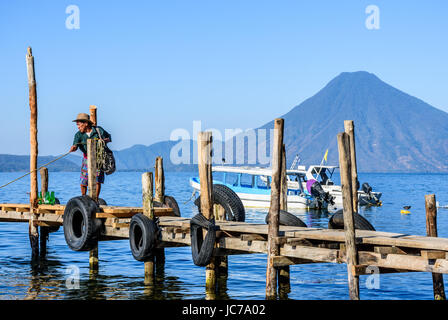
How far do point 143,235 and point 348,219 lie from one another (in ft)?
15.8

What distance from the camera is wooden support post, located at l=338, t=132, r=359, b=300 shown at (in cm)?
1034

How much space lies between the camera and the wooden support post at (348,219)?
10.3 meters

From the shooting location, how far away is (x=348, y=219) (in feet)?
34.2

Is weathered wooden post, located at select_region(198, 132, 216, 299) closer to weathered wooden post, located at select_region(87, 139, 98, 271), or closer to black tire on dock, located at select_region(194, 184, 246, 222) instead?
black tire on dock, located at select_region(194, 184, 246, 222)

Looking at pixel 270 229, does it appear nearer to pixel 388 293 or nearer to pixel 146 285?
pixel 146 285

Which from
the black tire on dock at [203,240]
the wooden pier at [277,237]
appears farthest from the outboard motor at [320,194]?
the black tire on dock at [203,240]

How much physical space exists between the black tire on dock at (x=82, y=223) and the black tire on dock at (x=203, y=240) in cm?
298

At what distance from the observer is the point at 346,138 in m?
10.8

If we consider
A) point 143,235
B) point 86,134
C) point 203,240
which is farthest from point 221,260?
point 86,134

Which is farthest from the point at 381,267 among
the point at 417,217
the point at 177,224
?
the point at 417,217

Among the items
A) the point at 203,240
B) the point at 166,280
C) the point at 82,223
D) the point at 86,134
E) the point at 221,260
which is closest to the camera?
the point at 203,240

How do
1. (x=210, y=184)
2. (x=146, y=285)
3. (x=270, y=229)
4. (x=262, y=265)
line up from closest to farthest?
(x=270, y=229) → (x=210, y=184) → (x=146, y=285) → (x=262, y=265)

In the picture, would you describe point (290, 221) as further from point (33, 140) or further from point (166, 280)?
point (33, 140)
